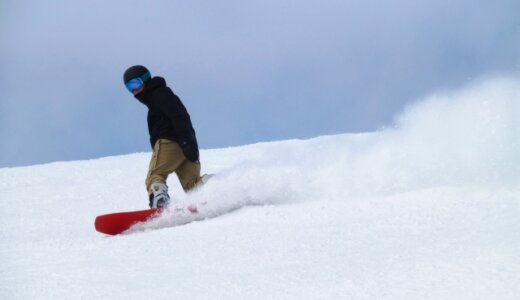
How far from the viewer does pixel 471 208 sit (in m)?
4.52

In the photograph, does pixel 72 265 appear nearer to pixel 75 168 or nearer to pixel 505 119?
pixel 505 119

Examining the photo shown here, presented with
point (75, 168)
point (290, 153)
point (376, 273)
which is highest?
point (75, 168)

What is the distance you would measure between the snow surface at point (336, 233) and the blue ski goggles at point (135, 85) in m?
1.18

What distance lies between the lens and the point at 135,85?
22.3 ft

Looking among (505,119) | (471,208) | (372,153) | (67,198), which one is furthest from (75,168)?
(471,208)

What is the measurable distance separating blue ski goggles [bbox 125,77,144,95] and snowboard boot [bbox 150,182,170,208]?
1007 millimetres

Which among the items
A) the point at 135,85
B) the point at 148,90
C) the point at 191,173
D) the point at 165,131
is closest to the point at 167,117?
the point at 165,131

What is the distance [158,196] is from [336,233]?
2.50m

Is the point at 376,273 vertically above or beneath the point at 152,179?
beneath

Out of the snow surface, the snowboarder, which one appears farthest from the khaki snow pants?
the snow surface

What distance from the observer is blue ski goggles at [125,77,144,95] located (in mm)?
6793

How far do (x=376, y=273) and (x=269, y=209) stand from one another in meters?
2.36

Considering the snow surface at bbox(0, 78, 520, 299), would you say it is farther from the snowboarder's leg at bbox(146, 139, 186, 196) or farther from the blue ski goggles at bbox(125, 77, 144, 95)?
the blue ski goggles at bbox(125, 77, 144, 95)

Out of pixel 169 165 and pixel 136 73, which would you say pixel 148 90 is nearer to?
pixel 136 73
